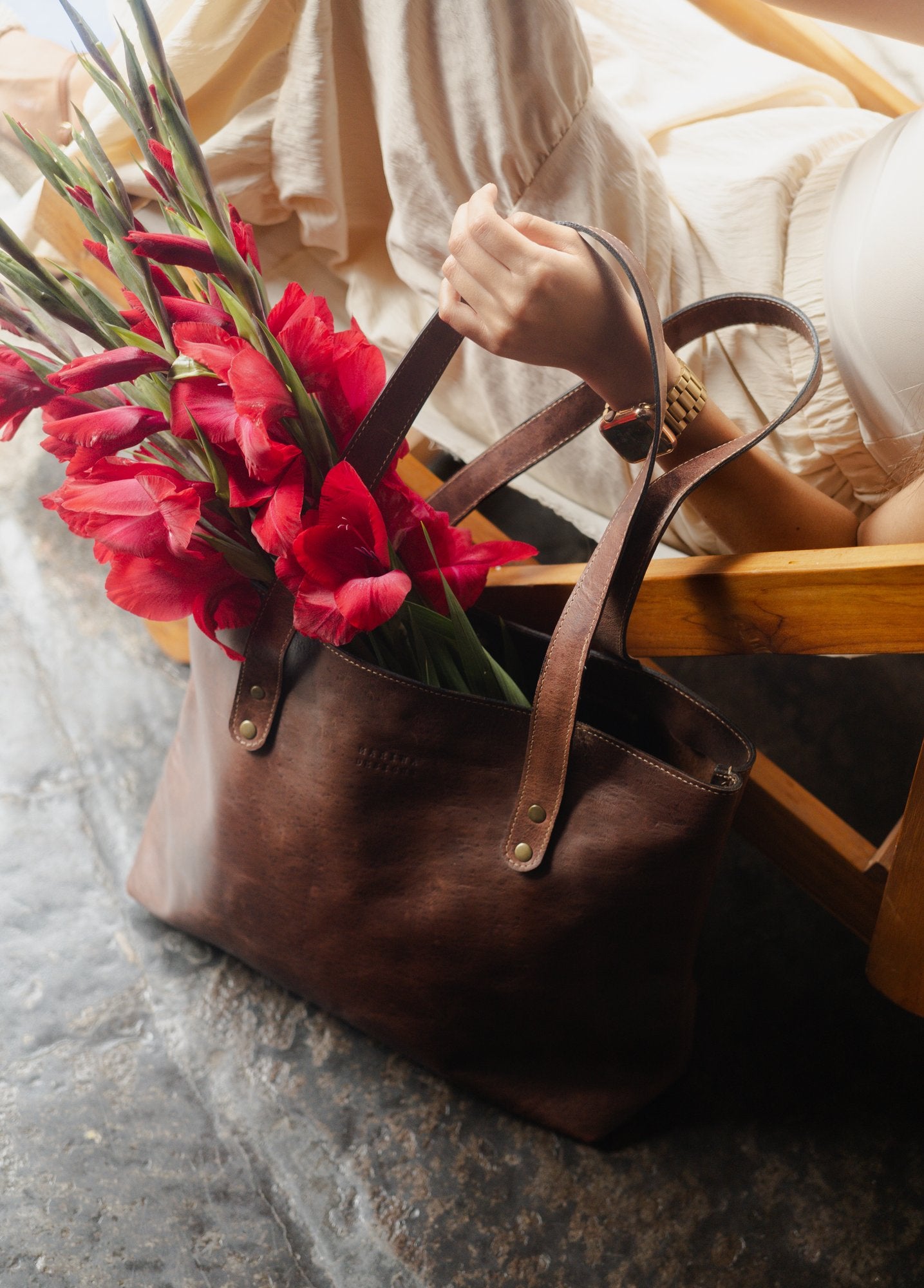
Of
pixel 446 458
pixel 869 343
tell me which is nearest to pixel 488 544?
pixel 869 343

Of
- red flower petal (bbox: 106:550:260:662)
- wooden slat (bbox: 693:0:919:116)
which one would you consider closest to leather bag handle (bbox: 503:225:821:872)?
red flower petal (bbox: 106:550:260:662)

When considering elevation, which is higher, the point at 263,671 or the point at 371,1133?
the point at 263,671

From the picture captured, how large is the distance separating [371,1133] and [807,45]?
1.13m

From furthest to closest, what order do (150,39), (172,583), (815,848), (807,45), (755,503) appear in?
(807,45)
(815,848)
(755,503)
(172,583)
(150,39)

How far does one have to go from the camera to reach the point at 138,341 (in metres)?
0.45

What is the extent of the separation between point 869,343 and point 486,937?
0.51 meters

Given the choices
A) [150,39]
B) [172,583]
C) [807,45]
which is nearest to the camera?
[150,39]

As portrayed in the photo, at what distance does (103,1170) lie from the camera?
2.24ft

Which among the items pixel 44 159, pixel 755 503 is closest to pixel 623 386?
pixel 755 503

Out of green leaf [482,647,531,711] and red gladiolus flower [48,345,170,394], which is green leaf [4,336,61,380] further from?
green leaf [482,647,531,711]

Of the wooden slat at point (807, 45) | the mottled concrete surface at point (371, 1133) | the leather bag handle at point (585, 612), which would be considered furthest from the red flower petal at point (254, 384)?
the wooden slat at point (807, 45)

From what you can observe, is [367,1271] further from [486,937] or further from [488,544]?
[488,544]

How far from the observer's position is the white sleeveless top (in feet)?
1.93

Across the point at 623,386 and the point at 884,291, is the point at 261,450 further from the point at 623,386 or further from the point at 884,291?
the point at 884,291
